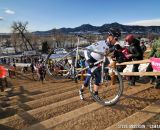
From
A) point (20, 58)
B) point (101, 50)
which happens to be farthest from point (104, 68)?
point (20, 58)

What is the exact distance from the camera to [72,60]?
8375mm

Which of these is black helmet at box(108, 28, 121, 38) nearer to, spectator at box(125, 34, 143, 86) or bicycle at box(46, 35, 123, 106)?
bicycle at box(46, 35, 123, 106)

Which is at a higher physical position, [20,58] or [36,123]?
[36,123]

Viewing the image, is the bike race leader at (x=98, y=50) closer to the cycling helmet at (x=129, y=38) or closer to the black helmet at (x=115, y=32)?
the black helmet at (x=115, y=32)

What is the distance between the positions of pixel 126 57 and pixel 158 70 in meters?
1.92

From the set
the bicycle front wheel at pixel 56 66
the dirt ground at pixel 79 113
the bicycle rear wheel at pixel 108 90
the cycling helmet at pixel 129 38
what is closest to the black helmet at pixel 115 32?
the bicycle rear wheel at pixel 108 90

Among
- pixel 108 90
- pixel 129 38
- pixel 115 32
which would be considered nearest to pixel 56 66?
pixel 108 90

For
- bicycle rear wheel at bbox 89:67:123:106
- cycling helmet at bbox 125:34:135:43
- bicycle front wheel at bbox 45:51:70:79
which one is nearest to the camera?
bicycle rear wheel at bbox 89:67:123:106

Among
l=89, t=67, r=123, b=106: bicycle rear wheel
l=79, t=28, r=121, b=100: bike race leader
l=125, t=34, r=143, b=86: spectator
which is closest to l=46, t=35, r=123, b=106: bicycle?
l=89, t=67, r=123, b=106: bicycle rear wheel

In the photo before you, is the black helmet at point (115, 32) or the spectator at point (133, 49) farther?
the spectator at point (133, 49)

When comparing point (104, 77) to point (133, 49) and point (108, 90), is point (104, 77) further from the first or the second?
point (133, 49)

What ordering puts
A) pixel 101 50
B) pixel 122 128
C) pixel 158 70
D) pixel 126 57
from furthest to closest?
pixel 126 57
pixel 158 70
pixel 101 50
pixel 122 128

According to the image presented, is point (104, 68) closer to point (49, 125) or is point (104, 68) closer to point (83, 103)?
point (83, 103)

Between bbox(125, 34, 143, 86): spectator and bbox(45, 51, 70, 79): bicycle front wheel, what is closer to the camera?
bbox(45, 51, 70, 79): bicycle front wheel
